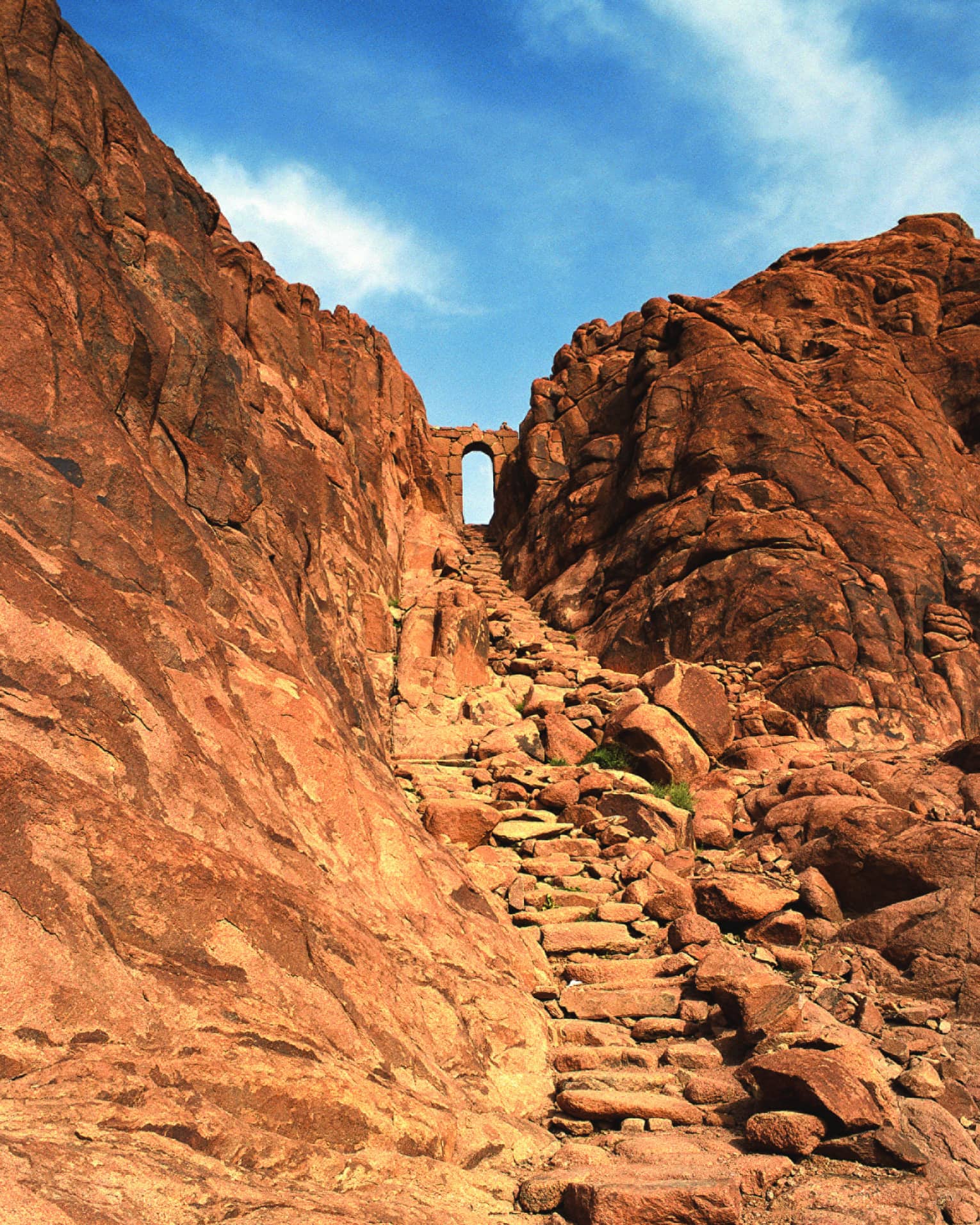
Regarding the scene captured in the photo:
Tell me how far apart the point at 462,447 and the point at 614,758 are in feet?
73.7

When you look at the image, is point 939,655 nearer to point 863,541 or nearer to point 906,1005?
point 863,541

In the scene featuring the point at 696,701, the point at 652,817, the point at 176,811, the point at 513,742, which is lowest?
the point at 176,811

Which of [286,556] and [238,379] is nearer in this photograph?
[286,556]

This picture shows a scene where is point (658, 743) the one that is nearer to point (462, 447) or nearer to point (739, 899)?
point (739, 899)

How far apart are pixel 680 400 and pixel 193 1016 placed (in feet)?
58.9

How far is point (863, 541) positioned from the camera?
15750 mm

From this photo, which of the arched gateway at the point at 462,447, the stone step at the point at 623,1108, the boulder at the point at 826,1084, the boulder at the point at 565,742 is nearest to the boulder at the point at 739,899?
the stone step at the point at 623,1108

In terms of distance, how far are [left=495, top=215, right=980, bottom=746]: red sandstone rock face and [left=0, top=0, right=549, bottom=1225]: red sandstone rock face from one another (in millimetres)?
8766

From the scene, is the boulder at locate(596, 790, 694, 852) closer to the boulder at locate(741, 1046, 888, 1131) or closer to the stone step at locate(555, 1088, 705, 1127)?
the stone step at locate(555, 1088, 705, 1127)

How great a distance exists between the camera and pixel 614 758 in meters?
11.4

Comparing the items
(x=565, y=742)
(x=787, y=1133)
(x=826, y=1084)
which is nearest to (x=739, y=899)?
(x=826, y=1084)

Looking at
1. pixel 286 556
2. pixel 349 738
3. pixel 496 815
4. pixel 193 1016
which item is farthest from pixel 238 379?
pixel 193 1016

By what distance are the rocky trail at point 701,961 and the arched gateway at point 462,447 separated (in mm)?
18247

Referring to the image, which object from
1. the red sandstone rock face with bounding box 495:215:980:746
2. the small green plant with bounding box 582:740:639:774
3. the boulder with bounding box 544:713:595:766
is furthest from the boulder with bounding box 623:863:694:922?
the red sandstone rock face with bounding box 495:215:980:746
